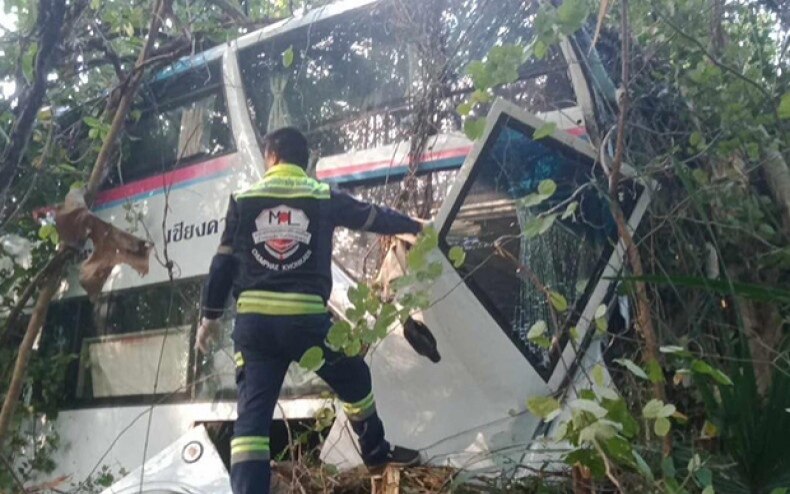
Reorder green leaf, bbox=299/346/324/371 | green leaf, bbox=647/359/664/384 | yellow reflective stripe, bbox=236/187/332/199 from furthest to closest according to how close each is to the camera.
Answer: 1. yellow reflective stripe, bbox=236/187/332/199
2. green leaf, bbox=299/346/324/371
3. green leaf, bbox=647/359/664/384

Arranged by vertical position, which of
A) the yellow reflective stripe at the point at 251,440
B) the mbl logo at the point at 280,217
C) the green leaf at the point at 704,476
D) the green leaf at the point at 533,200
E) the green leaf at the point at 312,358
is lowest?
the green leaf at the point at 704,476

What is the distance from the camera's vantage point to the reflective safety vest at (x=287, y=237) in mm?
4008

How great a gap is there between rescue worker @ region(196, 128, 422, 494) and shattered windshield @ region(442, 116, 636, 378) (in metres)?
0.27

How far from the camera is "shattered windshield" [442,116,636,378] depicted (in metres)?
3.95

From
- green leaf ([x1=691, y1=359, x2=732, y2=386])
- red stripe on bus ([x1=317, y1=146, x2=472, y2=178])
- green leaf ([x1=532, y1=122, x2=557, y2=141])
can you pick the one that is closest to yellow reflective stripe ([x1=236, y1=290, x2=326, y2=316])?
red stripe on bus ([x1=317, y1=146, x2=472, y2=178])

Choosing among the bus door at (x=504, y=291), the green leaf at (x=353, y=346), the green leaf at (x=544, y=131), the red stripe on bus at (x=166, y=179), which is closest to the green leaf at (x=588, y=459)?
the bus door at (x=504, y=291)

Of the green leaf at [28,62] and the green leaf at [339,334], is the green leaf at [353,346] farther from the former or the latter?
the green leaf at [28,62]

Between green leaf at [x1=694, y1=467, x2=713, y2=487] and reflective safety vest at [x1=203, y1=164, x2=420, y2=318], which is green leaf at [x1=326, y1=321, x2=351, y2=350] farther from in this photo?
green leaf at [x1=694, y1=467, x2=713, y2=487]

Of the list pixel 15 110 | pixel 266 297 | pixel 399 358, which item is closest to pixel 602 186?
pixel 399 358

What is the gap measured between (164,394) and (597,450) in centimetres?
318

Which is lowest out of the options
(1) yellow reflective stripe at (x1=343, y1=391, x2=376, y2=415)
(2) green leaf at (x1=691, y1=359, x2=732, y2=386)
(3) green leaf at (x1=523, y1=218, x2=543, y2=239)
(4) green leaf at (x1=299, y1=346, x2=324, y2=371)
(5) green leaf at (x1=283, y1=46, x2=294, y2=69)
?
(2) green leaf at (x1=691, y1=359, x2=732, y2=386)

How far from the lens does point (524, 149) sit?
405 centimetres

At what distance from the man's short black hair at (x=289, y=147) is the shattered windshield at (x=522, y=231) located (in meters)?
0.75

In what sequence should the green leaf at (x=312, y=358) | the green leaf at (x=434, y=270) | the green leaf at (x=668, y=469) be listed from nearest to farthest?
the green leaf at (x=668, y=469) → the green leaf at (x=312, y=358) → the green leaf at (x=434, y=270)
